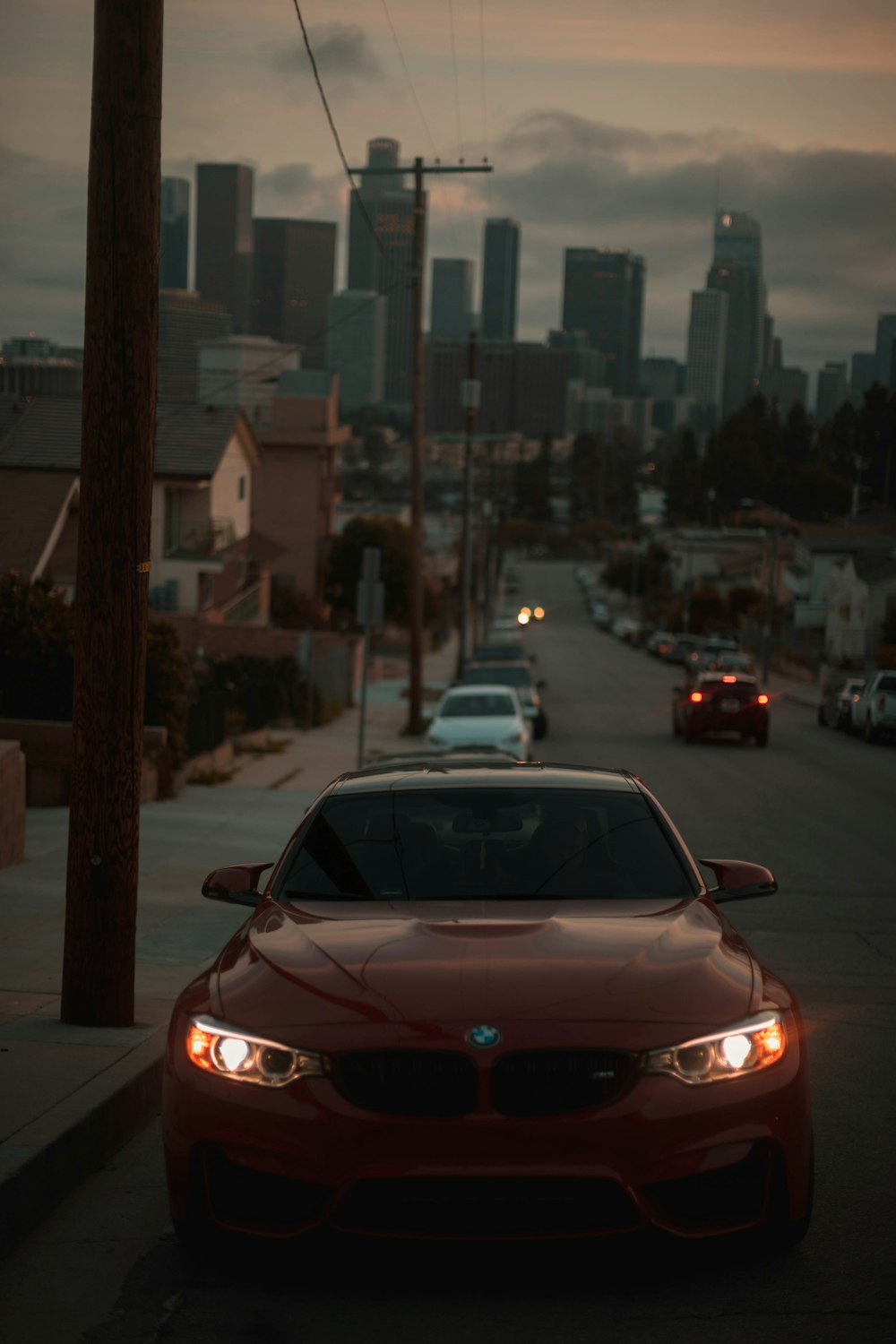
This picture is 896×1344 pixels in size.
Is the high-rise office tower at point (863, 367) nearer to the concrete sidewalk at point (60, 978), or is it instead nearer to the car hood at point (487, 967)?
the concrete sidewalk at point (60, 978)

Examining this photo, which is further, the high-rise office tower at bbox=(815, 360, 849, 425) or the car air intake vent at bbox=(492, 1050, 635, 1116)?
the high-rise office tower at bbox=(815, 360, 849, 425)

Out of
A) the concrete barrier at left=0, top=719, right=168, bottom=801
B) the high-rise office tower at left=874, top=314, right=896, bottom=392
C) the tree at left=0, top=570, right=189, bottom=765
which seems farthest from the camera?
the high-rise office tower at left=874, top=314, right=896, bottom=392

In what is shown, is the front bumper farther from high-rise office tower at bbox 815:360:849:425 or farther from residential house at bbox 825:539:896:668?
high-rise office tower at bbox 815:360:849:425

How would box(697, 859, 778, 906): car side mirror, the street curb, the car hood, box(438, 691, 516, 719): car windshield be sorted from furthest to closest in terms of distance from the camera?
box(438, 691, 516, 719): car windshield → box(697, 859, 778, 906): car side mirror → the street curb → the car hood

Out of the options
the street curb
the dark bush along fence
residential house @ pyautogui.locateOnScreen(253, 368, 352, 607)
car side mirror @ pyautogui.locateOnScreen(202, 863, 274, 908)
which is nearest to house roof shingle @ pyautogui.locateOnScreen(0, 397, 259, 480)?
the dark bush along fence

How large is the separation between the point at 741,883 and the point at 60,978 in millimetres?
4099

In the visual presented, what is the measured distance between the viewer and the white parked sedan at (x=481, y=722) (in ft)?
79.4

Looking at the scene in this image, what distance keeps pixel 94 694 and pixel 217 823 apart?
9.63 metres

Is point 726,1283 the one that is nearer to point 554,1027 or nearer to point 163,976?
point 554,1027

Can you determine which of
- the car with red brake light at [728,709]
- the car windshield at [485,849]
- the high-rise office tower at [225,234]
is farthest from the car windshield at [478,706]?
the high-rise office tower at [225,234]

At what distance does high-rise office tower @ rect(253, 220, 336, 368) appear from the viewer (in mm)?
36594

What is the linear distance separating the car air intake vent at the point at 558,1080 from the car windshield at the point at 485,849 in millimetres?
1341

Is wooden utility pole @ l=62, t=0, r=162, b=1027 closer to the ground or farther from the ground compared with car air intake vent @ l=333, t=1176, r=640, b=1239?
farther from the ground

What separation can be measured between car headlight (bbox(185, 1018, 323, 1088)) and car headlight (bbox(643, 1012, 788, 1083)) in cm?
100
